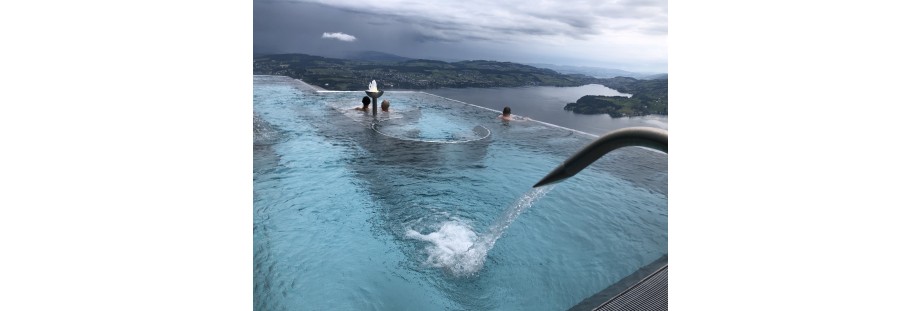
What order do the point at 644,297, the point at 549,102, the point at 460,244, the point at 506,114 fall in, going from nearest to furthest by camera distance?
1. the point at 644,297
2. the point at 460,244
3. the point at 506,114
4. the point at 549,102

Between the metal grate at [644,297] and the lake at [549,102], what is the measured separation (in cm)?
427

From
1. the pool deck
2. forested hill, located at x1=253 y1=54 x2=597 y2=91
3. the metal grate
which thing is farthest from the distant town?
the metal grate

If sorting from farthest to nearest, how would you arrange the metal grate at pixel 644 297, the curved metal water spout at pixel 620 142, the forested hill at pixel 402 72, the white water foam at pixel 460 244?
the forested hill at pixel 402 72, the white water foam at pixel 460 244, the metal grate at pixel 644 297, the curved metal water spout at pixel 620 142

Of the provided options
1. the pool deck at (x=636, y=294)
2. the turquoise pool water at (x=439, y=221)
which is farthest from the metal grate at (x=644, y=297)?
the turquoise pool water at (x=439, y=221)

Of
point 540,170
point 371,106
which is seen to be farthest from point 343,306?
point 371,106

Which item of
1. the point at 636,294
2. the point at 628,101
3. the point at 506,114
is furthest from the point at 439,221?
the point at 628,101

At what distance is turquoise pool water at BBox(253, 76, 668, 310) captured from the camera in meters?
3.14

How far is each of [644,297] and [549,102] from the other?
8.61 metres

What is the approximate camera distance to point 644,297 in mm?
2900

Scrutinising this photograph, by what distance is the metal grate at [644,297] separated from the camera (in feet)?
A: 9.16

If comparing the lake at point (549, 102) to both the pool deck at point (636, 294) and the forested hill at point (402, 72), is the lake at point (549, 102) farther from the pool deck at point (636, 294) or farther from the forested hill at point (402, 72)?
the pool deck at point (636, 294)

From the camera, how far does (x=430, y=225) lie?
13.8 feet

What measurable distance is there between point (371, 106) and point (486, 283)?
766 centimetres

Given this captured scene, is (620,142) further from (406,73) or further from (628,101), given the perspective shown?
(406,73)
